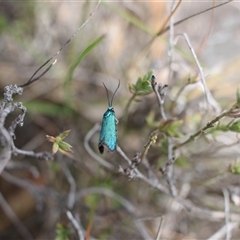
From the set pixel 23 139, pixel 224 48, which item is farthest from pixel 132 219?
pixel 224 48

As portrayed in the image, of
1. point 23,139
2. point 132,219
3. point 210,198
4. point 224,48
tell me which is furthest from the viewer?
point 224,48

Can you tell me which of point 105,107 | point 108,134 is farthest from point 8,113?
point 105,107

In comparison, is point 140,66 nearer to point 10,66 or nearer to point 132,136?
point 132,136

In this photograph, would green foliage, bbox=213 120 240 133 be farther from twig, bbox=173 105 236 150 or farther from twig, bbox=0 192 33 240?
twig, bbox=0 192 33 240

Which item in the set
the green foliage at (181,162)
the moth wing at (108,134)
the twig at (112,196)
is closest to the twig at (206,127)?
the green foliage at (181,162)

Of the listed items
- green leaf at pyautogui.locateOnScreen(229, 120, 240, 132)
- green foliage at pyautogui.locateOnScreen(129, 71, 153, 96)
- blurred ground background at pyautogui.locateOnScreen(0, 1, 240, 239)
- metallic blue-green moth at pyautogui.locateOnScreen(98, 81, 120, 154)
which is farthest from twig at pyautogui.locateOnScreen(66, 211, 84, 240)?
green leaf at pyautogui.locateOnScreen(229, 120, 240, 132)

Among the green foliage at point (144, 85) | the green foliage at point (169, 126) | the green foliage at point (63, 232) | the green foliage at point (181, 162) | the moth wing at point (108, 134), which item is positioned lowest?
the green foliage at point (63, 232)

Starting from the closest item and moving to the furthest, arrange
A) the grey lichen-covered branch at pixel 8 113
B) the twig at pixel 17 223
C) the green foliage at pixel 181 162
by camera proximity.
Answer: the grey lichen-covered branch at pixel 8 113 < the green foliage at pixel 181 162 < the twig at pixel 17 223

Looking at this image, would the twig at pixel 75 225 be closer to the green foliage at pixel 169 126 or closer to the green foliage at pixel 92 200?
the green foliage at pixel 92 200
